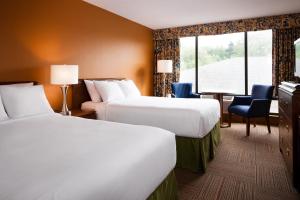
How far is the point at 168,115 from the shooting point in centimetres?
293

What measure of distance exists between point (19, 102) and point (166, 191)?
1757 mm

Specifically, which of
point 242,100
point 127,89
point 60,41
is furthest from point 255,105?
point 60,41

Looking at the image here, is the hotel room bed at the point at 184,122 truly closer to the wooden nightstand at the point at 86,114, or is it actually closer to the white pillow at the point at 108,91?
the wooden nightstand at the point at 86,114

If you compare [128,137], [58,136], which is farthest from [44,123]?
[128,137]

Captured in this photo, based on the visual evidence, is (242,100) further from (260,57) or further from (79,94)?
(79,94)

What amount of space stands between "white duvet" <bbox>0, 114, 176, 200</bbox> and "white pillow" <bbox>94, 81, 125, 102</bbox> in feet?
5.15

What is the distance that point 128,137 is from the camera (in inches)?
64.9

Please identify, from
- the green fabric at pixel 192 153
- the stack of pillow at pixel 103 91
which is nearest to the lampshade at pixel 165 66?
the stack of pillow at pixel 103 91

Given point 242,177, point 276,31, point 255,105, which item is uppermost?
point 276,31

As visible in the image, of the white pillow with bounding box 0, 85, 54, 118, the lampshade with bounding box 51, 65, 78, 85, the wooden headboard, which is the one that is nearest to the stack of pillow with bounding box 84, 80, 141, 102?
the wooden headboard

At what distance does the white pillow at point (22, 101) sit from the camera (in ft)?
7.50

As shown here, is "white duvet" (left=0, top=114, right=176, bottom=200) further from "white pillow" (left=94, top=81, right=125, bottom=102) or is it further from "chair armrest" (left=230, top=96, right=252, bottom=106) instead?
"chair armrest" (left=230, top=96, right=252, bottom=106)

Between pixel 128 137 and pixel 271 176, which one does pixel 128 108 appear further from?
pixel 271 176

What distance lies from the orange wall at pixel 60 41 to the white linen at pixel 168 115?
94 cm
